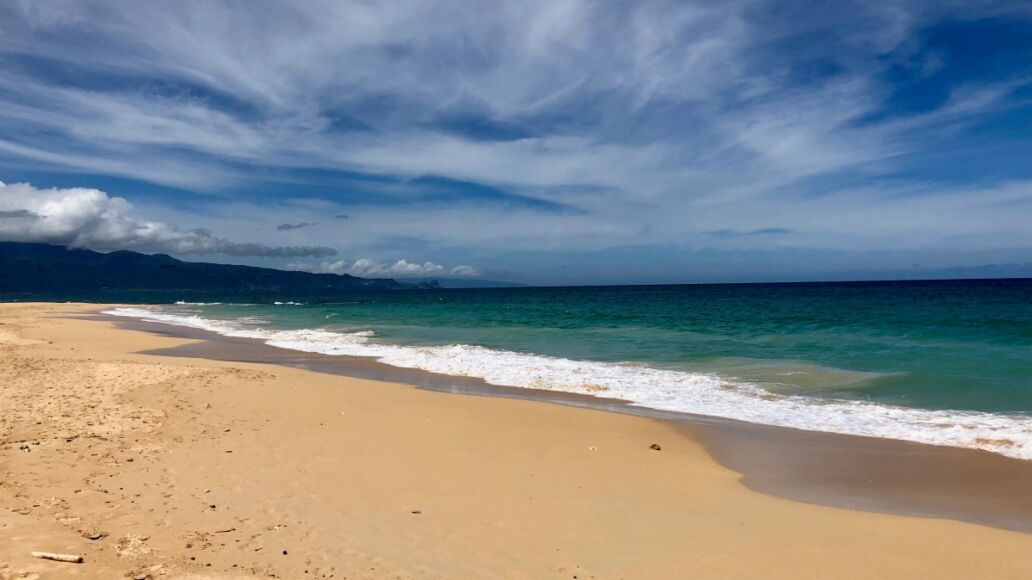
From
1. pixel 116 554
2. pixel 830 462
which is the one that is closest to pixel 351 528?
pixel 116 554

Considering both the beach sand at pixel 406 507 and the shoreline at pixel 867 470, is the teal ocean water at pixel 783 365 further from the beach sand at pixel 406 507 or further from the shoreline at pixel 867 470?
the beach sand at pixel 406 507

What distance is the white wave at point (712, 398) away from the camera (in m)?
9.29

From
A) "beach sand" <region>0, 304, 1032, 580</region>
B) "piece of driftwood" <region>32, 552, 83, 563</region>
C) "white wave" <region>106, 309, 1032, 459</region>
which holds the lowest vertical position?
"white wave" <region>106, 309, 1032, 459</region>

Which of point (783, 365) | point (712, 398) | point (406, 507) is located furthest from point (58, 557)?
point (783, 365)

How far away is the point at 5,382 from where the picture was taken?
11617 mm

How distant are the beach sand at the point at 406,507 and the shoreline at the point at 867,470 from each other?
14.8 inches

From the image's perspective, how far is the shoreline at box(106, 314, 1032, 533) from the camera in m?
6.24

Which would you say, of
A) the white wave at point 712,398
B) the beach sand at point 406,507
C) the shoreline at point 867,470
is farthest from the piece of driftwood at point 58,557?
the white wave at point 712,398

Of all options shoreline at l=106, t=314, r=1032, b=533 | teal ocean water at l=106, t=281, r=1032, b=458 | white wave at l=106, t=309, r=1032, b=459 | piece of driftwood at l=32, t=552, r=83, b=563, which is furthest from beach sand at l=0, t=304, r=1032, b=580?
teal ocean water at l=106, t=281, r=1032, b=458

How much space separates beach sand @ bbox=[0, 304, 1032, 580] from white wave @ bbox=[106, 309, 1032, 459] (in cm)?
245

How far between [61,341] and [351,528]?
2411cm

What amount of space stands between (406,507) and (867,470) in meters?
5.82

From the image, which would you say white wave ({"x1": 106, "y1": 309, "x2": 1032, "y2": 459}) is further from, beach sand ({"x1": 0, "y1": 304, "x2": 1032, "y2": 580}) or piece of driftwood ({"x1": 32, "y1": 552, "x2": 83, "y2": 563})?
piece of driftwood ({"x1": 32, "y1": 552, "x2": 83, "y2": 563})

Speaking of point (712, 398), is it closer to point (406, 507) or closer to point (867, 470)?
point (867, 470)
